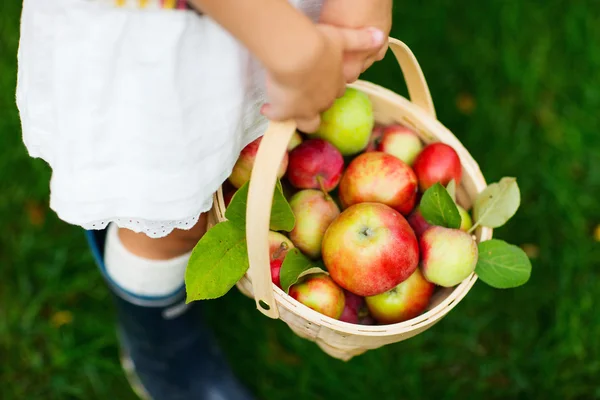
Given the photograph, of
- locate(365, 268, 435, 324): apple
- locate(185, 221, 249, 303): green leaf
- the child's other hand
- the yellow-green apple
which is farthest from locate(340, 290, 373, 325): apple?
the child's other hand

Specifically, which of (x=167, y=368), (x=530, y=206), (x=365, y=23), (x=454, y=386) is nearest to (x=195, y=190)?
(x=365, y=23)

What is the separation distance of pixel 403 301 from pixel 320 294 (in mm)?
157

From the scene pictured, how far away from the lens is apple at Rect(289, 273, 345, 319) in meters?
1.05

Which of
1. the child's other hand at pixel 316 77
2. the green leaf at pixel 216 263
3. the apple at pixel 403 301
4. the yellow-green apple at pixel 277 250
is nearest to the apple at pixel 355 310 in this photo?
the apple at pixel 403 301

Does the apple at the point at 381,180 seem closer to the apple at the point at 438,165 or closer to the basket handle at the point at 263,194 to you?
the apple at the point at 438,165

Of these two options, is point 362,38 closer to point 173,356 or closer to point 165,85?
point 165,85

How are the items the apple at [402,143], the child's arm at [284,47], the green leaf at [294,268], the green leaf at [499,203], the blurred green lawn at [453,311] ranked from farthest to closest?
the blurred green lawn at [453,311]
the apple at [402,143]
the green leaf at [499,203]
the green leaf at [294,268]
the child's arm at [284,47]

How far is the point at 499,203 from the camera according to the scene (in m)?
1.13

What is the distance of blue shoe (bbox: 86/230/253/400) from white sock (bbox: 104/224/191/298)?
0.08 metres

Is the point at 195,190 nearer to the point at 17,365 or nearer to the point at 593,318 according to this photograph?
the point at 17,365

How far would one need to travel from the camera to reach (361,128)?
123 cm

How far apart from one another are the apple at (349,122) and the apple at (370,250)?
0.20 m

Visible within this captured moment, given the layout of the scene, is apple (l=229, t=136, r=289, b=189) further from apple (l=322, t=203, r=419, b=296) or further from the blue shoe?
the blue shoe

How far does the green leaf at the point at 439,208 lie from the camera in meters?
1.07
